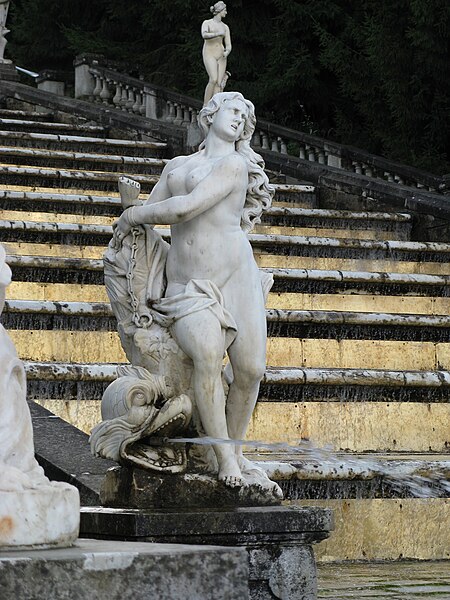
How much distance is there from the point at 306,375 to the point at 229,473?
11.2 ft

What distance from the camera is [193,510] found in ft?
19.9

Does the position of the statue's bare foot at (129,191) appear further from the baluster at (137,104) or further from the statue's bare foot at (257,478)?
the baluster at (137,104)

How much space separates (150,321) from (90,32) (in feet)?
69.5

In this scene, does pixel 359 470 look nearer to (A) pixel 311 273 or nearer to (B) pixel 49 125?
(A) pixel 311 273

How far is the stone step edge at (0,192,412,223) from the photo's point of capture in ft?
43.7

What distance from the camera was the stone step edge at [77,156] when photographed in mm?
15656

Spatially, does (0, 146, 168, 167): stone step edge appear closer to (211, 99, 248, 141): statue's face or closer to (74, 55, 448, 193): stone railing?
(74, 55, 448, 193): stone railing

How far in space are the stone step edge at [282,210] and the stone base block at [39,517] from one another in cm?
935

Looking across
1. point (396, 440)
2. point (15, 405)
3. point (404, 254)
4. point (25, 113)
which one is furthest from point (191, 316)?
point (25, 113)

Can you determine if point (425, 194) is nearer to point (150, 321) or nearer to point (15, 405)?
point (150, 321)

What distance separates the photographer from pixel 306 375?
956cm

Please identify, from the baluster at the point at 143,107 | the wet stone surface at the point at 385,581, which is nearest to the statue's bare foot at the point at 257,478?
the wet stone surface at the point at 385,581

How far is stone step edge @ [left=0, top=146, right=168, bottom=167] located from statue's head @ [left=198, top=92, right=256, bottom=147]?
29.7 feet

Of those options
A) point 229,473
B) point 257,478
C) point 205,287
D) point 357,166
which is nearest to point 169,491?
point 229,473
